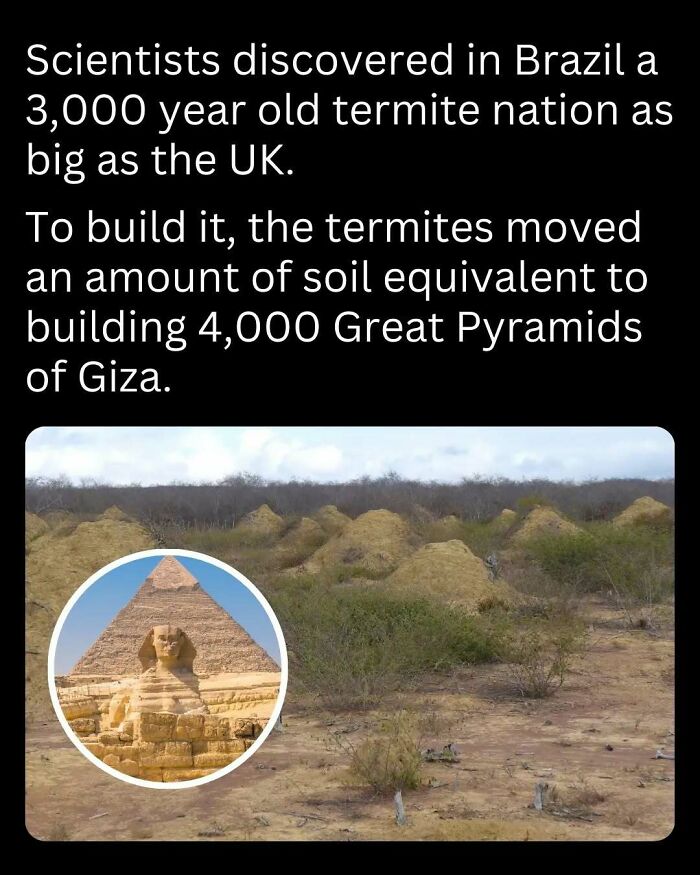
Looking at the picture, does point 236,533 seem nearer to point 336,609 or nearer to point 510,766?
point 336,609

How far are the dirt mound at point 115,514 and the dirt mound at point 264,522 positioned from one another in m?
2.47

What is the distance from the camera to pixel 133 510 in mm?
10180

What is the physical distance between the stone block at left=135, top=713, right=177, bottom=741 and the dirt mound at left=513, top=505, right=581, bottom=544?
29.4 feet

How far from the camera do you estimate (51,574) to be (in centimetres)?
859

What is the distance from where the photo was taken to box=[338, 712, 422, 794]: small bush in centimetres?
766

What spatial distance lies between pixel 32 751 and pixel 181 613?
172cm

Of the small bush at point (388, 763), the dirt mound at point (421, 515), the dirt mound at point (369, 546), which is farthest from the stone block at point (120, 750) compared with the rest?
the dirt mound at point (421, 515)

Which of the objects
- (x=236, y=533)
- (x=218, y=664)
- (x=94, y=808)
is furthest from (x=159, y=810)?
(x=236, y=533)

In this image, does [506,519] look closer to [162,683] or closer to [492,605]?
[492,605]

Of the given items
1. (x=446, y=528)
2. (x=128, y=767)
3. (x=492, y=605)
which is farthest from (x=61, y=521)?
(x=446, y=528)

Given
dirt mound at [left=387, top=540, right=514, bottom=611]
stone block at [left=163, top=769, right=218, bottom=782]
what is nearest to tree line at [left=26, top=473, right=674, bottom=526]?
dirt mound at [left=387, top=540, right=514, bottom=611]

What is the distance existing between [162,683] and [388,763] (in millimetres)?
1727

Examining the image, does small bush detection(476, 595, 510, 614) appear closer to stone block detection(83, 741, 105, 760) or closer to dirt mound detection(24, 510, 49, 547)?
dirt mound detection(24, 510, 49, 547)

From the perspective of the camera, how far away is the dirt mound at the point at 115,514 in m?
9.68
